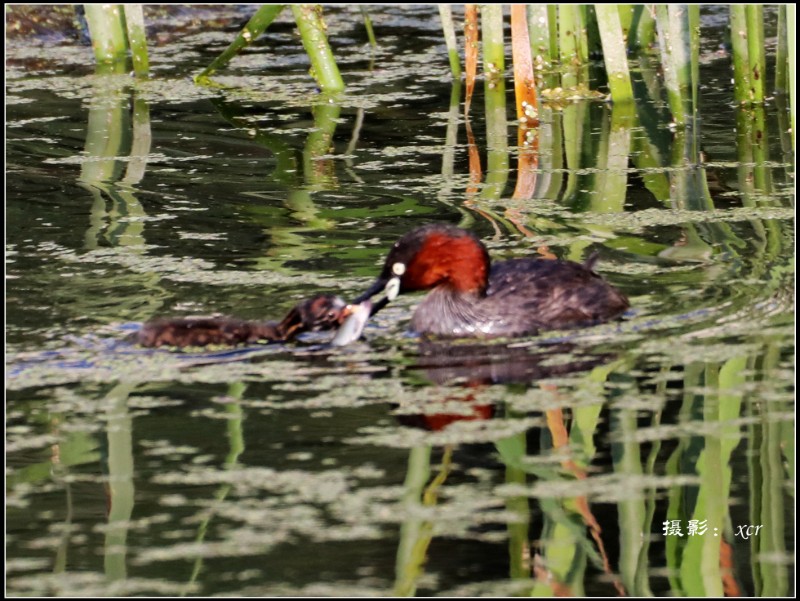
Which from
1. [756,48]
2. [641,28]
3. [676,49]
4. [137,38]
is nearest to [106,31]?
[137,38]

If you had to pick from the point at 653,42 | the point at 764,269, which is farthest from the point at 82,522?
the point at 653,42

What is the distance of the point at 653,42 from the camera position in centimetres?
1307

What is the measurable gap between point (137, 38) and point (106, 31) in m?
0.27

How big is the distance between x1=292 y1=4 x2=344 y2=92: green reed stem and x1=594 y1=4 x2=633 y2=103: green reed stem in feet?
6.00

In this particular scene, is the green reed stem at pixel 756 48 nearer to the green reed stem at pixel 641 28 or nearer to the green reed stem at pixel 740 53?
the green reed stem at pixel 740 53

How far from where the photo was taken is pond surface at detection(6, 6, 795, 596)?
4.04m

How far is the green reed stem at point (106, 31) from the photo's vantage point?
10727 mm

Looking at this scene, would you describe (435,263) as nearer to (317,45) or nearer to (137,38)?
(317,45)

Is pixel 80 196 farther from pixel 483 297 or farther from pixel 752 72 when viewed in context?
pixel 752 72

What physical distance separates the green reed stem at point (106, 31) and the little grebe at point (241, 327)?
17.8ft

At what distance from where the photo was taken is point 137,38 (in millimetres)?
11141

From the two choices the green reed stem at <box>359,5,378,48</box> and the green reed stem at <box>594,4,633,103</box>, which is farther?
the green reed stem at <box>359,5,378,48</box>

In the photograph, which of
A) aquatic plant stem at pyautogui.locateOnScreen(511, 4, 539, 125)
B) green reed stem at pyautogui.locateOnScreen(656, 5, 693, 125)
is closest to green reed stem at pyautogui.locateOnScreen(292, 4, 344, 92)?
aquatic plant stem at pyautogui.locateOnScreen(511, 4, 539, 125)

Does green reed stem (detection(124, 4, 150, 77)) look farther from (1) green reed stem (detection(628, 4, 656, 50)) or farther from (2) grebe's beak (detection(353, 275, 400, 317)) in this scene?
(2) grebe's beak (detection(353, 275, 400, 317))
